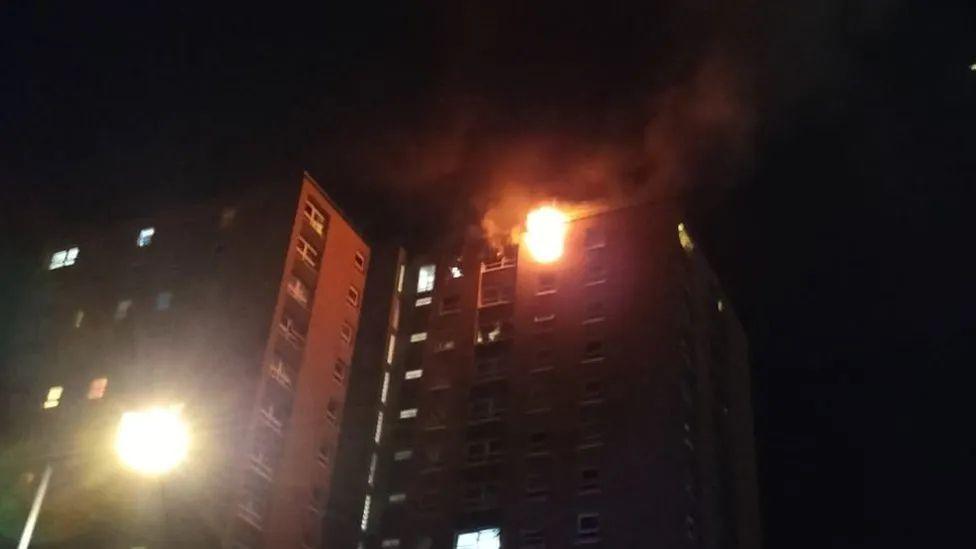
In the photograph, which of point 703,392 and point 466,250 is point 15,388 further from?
point 703,392

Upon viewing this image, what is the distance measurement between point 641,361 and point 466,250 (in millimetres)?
9914

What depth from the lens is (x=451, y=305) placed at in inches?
1649

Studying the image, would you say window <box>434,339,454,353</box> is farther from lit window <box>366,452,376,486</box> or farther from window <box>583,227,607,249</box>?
window <box>583,227,607,249</box>

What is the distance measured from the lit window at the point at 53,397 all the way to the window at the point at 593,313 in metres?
19.8

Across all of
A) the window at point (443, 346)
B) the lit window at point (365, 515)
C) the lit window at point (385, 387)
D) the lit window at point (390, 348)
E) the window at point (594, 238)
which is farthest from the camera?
the lit window at point (390, 348)

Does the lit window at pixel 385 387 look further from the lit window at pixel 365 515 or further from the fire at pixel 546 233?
the fire at pixel 546 233

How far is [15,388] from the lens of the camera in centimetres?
3944

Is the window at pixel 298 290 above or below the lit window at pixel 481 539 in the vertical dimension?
above

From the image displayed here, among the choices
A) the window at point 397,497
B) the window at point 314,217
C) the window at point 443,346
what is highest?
the window at point 314,217

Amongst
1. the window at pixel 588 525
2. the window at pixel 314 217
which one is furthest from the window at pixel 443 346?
the window at pixel 588 525

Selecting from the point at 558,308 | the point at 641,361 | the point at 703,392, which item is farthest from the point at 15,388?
the point at 703,392

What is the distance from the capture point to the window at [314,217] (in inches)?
1592

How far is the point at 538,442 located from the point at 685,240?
1055 centimetres

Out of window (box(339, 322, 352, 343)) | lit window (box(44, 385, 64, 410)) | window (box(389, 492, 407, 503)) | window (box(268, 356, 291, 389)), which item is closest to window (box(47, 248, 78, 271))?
lit window (box(44, 385, 64, 410))
